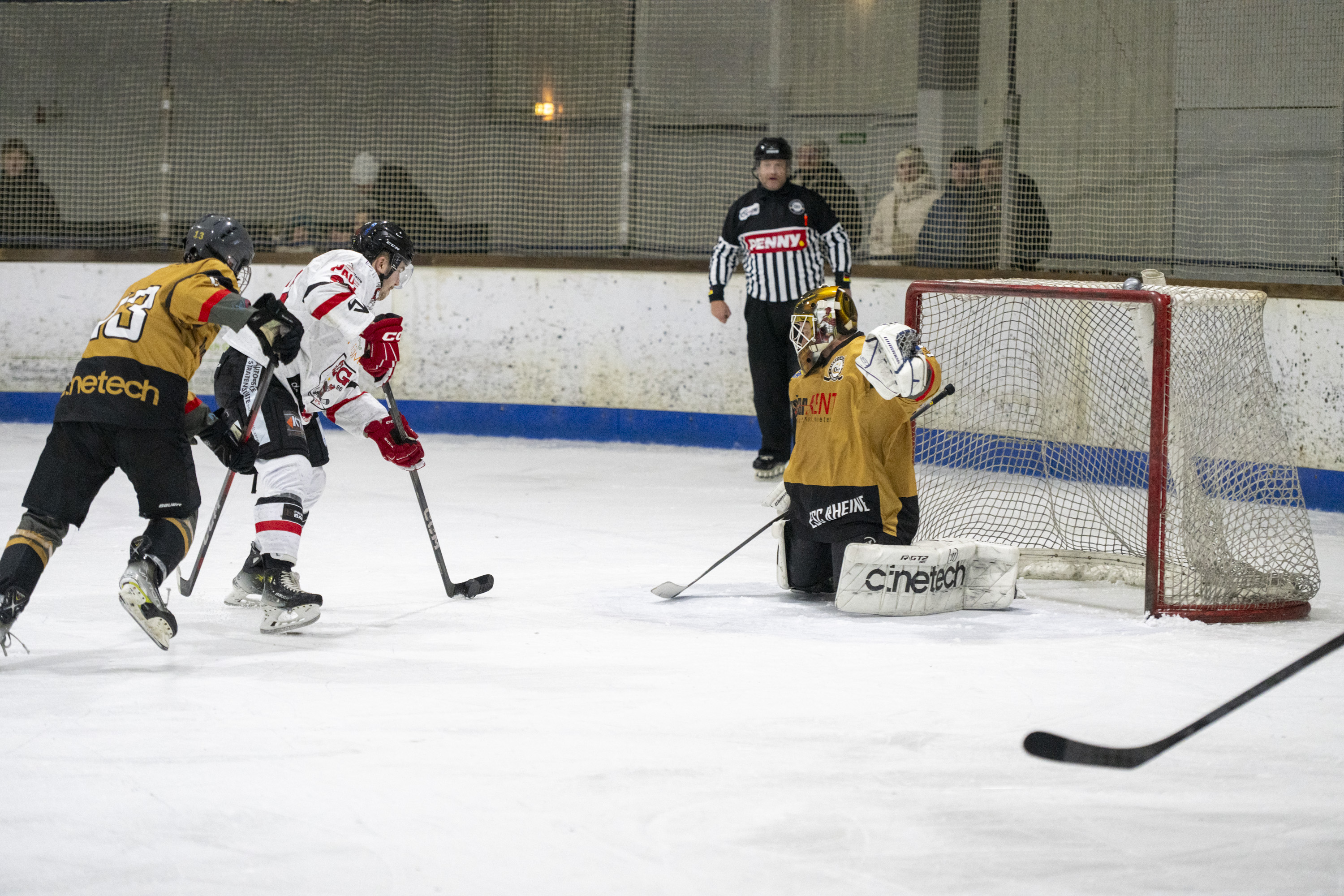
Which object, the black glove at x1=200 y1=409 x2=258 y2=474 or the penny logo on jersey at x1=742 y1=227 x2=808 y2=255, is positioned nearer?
the black glove at x1=200 y1=409 x2=258 y2=474

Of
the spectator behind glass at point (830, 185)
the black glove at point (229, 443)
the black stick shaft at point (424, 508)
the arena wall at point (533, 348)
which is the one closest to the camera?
the black glove at point (229, 443)

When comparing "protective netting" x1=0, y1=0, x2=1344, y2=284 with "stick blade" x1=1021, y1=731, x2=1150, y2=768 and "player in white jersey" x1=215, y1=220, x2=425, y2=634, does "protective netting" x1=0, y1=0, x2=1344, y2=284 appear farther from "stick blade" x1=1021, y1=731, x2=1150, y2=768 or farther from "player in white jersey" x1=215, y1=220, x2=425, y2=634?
"stick blade" x1=1021, y1=731, x2=1150, y2=768

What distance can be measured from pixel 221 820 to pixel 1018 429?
3.64m

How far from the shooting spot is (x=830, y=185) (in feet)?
22.7

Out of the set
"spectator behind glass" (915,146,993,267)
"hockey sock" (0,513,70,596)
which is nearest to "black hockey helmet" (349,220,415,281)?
"hockey sock" (0,513,70,596)

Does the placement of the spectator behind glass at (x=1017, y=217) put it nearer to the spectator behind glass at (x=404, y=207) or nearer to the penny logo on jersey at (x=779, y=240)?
the penny logo on jersey at (x=779, y=240)

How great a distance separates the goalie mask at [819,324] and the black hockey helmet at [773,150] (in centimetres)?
228

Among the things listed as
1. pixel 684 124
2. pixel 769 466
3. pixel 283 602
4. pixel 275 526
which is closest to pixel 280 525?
pixel 275 526

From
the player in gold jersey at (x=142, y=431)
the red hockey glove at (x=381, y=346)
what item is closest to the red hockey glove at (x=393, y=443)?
the red hockey glove at (x=381, y=346)

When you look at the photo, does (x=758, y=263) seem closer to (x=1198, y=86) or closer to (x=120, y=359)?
(x=1198, y=86)

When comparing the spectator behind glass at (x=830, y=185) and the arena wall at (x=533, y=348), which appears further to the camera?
the arena wall at (x=533, y=348)

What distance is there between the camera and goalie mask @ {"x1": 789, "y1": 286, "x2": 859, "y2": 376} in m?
3.90

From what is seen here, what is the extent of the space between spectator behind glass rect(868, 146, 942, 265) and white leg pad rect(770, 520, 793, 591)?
10.2 feet

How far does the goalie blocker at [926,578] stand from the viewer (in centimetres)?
368
